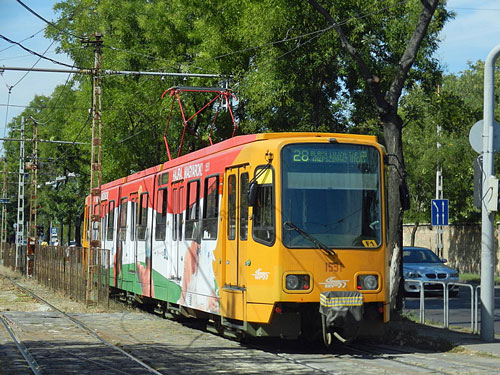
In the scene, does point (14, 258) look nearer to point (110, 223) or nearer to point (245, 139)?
point (110, 223)

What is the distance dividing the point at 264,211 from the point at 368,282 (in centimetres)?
187

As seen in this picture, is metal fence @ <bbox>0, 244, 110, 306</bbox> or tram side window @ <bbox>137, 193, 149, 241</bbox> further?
metal fence @ <bbox>0, 244, 110, 306</bbox>

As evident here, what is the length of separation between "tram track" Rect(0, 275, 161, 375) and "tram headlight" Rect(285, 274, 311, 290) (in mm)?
2363

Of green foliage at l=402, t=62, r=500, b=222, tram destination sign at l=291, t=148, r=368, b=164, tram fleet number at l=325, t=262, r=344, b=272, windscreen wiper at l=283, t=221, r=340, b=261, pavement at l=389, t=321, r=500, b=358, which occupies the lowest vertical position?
pavement at l=389, t=321, r=500, b=358

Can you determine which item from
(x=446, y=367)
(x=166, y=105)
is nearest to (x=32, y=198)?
(x=166, y=105)

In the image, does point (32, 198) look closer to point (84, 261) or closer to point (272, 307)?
point (84, 261)

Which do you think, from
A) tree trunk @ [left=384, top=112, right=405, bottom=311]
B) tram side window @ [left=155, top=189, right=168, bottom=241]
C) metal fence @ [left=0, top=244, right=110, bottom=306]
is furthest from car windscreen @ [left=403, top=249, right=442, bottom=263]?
tree trunk @ [left=384, top=112, right=405, bottom=311]

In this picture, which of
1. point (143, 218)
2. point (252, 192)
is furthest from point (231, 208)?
point (143, 218)

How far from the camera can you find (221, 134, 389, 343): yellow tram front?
13117 millimetres

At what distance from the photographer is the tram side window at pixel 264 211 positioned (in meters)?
13.3

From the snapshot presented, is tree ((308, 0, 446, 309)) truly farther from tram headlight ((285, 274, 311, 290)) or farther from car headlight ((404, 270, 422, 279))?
car headlight ((404, 270, 422, 279))

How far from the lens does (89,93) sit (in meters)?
44.3

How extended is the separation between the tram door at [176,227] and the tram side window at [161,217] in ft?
2.53

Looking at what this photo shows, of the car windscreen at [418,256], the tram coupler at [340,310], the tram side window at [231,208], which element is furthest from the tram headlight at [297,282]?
the car windscreen at [418,256]
